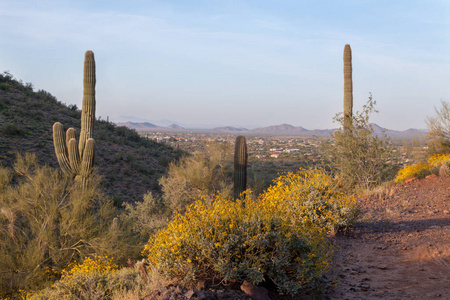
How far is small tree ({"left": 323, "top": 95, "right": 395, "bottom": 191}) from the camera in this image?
42.4 ft

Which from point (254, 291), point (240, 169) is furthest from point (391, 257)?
point (240, 169)

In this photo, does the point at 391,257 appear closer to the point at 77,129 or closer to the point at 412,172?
the point at 412,172

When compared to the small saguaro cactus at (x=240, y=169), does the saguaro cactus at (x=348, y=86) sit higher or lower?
higher

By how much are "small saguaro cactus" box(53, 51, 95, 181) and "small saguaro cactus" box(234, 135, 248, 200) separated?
18.5 feet

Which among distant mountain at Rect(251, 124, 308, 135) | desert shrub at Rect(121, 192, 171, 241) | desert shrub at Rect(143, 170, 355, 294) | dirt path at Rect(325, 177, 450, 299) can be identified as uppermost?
distant mountain at Rect(251, 124, 308, 135)

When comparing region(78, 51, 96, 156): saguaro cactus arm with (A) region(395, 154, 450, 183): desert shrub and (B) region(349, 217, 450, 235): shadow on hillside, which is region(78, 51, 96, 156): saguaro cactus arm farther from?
(A) region(395, 154, 450, 183): desert shrub

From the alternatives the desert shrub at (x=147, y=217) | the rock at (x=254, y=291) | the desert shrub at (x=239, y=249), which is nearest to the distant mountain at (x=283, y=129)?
the desert shrub at (x=147, y=217)

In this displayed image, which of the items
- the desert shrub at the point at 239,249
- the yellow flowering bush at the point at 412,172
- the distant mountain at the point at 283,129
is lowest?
the desert shrub at the point at 239,249

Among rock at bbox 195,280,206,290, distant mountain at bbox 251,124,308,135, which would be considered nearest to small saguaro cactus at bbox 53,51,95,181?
rock at bbox 195,280,206,290

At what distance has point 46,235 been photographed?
10.9 meters

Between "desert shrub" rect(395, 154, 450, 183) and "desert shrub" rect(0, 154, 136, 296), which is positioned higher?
"desert shrub" rect(395, 154, 450, 183)

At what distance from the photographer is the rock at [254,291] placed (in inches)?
189

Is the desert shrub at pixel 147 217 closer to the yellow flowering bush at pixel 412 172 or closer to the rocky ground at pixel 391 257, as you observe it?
the rocky ground at pixel 391 257

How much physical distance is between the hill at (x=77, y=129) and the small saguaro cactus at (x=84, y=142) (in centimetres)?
304
